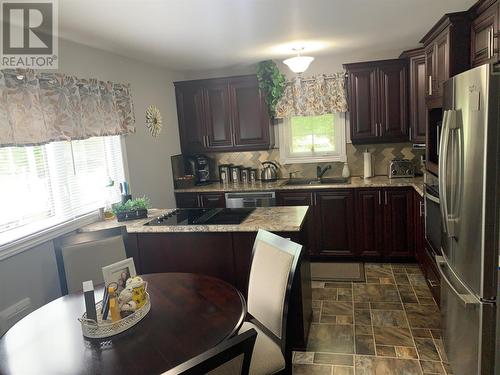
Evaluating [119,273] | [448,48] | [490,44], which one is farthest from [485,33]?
[119,273]

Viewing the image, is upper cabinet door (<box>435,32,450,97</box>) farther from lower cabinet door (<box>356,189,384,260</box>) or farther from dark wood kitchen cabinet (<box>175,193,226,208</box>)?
dark wood kitchen cabinet (<box>175,193,226,208</box>)

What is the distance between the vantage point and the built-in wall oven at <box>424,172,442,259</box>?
9.08 ft

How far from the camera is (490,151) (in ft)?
5.62

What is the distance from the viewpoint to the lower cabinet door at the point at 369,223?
4082mm

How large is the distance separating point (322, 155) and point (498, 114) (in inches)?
122

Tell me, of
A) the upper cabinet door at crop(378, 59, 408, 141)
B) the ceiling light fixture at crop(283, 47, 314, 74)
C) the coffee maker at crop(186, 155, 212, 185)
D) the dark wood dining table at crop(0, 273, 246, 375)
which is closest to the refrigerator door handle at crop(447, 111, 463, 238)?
the dark wood dining table at crop(0, 273, 246, 375)

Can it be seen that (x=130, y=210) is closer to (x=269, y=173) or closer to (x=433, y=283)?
(x=269, y=173)

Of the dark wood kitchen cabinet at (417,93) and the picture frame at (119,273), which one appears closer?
the picture frame at (119,273)

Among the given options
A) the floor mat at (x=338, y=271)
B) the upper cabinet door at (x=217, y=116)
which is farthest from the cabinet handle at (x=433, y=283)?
the upper cabinet door at (x=217, y=116)

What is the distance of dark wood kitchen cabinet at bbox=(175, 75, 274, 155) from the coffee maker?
148 millimetres

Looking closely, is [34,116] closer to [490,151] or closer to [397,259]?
[490,151]

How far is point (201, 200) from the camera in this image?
4645 millimetres

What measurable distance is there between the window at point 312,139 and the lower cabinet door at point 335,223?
73 cm

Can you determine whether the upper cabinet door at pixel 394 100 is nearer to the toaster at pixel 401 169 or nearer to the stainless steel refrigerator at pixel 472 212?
the toaster at pixel 401 169
